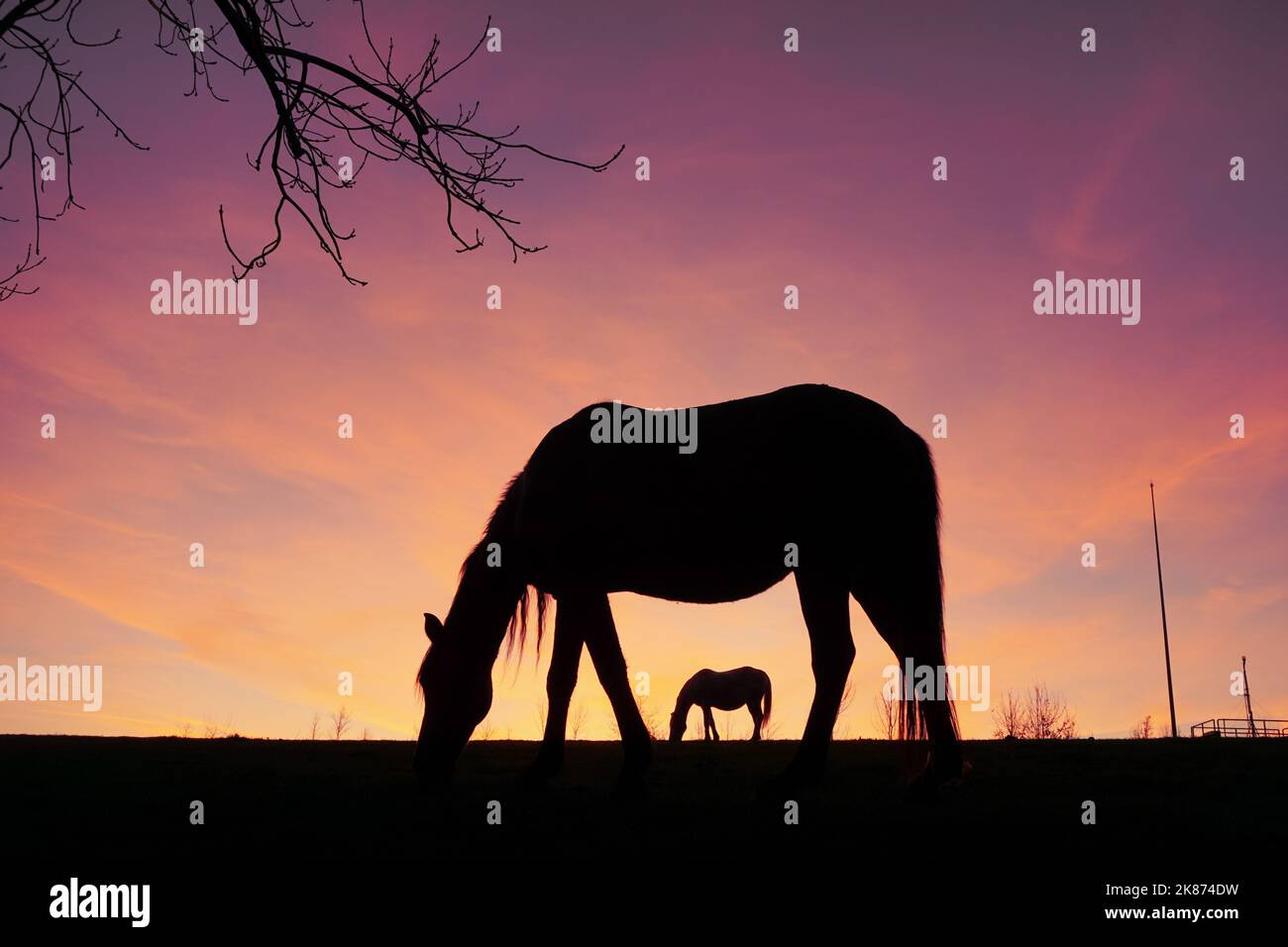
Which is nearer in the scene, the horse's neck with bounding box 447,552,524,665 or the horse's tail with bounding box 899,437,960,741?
the horse's tail with bounding box 899,437,960,741

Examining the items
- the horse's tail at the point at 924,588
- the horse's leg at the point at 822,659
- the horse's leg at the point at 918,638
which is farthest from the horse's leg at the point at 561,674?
the horse's tail at the point at 924,588

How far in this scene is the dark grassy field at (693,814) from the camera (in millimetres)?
5027

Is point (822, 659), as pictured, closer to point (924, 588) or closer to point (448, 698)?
point (924, 588)

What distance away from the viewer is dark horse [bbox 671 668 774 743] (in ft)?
88.4

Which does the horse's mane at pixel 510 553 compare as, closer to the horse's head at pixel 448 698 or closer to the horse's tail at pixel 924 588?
the horse's head at pixel 448 698

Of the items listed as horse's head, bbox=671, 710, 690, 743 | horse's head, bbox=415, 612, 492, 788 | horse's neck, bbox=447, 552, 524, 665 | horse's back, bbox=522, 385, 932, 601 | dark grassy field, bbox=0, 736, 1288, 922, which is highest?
horse's back, bbox=522, 385, 932, 601

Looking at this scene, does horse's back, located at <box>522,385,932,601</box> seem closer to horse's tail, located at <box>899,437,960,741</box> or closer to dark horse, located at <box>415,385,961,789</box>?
dark horse, located at <box>415,385,961,789</box>

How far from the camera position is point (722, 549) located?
8148 millimetres

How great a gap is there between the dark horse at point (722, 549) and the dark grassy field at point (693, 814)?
58 cm

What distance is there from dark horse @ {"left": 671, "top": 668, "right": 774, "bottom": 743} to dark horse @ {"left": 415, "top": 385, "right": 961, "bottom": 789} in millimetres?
18415

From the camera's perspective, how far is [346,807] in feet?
23.0

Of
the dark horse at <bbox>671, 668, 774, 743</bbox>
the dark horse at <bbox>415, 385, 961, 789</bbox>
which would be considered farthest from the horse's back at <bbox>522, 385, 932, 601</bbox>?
the dark horse at <bbox>671, 668, 774, 743</bbox>

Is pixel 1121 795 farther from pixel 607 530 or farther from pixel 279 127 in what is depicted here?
pixel 279 127
